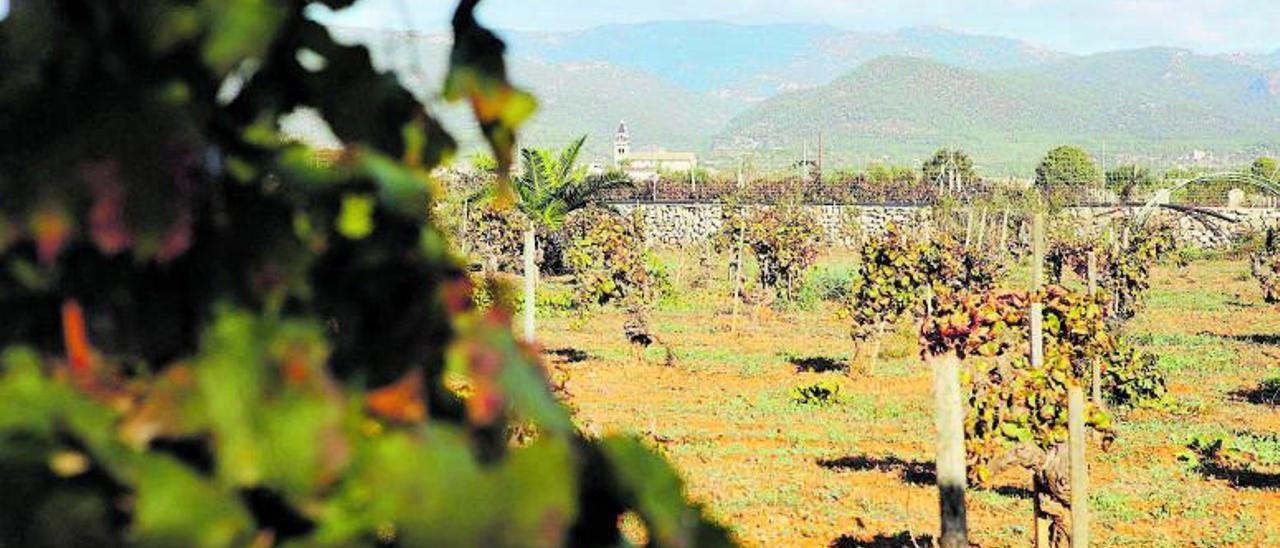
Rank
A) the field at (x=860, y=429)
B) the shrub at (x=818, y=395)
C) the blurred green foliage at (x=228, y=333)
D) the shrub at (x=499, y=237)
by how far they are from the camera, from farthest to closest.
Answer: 1. the shrub at (x=499, y=237)
2. the shrub at (x=818, y=395)
3. the field at (x=860, y=429)
4. the blurred green foliage at (x=228, y=333)

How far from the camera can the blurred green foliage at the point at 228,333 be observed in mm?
609

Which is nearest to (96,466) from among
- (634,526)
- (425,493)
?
(425,493)

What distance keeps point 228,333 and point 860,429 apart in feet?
48.5

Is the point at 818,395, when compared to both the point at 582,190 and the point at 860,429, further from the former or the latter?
the point at 582,190

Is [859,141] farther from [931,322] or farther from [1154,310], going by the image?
[931,322]

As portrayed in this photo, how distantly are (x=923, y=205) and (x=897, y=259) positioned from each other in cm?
3155

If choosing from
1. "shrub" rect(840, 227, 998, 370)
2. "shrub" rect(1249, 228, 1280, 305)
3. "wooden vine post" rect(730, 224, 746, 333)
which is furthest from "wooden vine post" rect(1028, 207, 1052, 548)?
"wooden vine post" rect(730, 224, 746, 333)

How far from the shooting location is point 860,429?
15.1 metres

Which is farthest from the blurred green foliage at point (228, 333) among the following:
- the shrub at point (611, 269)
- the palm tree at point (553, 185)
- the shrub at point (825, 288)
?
the shrub at point (825, 288)

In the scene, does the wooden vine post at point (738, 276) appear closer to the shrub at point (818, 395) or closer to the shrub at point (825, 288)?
the shrub at point (825, 288)

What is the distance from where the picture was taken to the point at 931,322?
8289 mm

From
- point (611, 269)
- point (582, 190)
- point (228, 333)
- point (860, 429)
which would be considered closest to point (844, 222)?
point (582, 190)

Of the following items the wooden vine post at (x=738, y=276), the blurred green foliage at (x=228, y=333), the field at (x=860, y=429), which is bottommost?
the field at (x=860, y=429)

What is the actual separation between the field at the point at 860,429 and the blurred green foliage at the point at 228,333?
9.84ft
